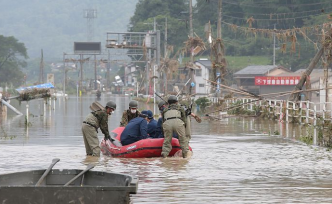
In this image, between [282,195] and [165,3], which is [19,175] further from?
[165,3]

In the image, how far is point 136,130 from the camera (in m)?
18.8

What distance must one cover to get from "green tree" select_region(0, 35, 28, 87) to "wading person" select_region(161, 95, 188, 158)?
129 meters

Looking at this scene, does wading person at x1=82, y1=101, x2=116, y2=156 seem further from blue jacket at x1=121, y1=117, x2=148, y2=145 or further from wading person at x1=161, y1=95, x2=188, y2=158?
wading person at x1=161, y1=95, x2=188, y2=158

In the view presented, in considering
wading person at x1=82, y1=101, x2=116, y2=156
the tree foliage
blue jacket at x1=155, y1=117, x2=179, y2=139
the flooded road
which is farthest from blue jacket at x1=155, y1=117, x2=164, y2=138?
the tree foliage

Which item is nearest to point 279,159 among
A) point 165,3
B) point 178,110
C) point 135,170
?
point 178,110

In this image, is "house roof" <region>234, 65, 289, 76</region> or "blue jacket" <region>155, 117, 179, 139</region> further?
"house roof" <region>234, 65, 289, 76</region>

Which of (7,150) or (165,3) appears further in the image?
(165,3)

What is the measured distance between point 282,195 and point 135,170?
440 centimetres

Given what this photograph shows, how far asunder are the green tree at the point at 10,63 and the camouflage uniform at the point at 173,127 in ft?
423

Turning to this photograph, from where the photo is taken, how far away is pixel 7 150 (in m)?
21.4

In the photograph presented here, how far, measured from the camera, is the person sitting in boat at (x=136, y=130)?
1872 centimetres

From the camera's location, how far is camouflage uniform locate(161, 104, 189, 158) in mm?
18266

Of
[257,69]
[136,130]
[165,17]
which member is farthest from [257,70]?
[136,130]

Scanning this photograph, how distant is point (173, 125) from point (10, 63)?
131930 mm
